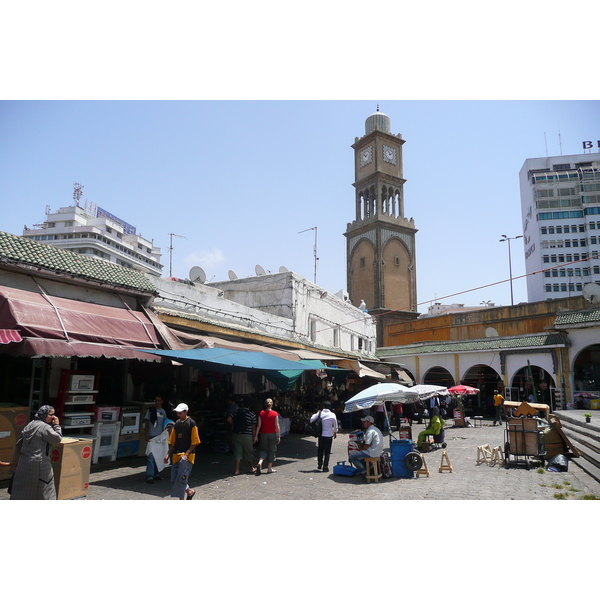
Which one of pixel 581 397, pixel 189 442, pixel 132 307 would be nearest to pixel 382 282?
pixel 581 397

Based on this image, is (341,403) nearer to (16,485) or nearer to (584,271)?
(16,485)

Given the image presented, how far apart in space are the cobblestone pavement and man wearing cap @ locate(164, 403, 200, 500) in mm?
509

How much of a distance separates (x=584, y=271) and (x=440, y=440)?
50392mm

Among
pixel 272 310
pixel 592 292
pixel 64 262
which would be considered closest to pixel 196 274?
pixel 272 310

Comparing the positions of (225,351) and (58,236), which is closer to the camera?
(225,351)

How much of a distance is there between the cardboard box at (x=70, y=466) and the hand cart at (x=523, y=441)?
806cm

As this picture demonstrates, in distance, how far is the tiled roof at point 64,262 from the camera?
27.6ft

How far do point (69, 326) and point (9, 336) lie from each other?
3.85 ft

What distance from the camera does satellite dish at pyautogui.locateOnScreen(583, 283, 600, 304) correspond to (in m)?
24.4

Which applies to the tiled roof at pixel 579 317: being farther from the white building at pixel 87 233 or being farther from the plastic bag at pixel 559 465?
the white building at pixel 87 233

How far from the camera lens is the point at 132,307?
10.8 meters

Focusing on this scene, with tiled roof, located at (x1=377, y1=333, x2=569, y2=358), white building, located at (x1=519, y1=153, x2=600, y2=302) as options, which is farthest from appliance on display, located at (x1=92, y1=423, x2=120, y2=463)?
white building, located at (x1=519, y1=153, x2=600, y2=302)

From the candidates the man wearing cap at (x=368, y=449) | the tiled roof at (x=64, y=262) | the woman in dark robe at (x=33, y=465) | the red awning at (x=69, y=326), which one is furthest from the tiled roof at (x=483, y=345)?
the woman in dark robe at (x=33, y=465)

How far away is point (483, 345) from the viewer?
85.5 feet
